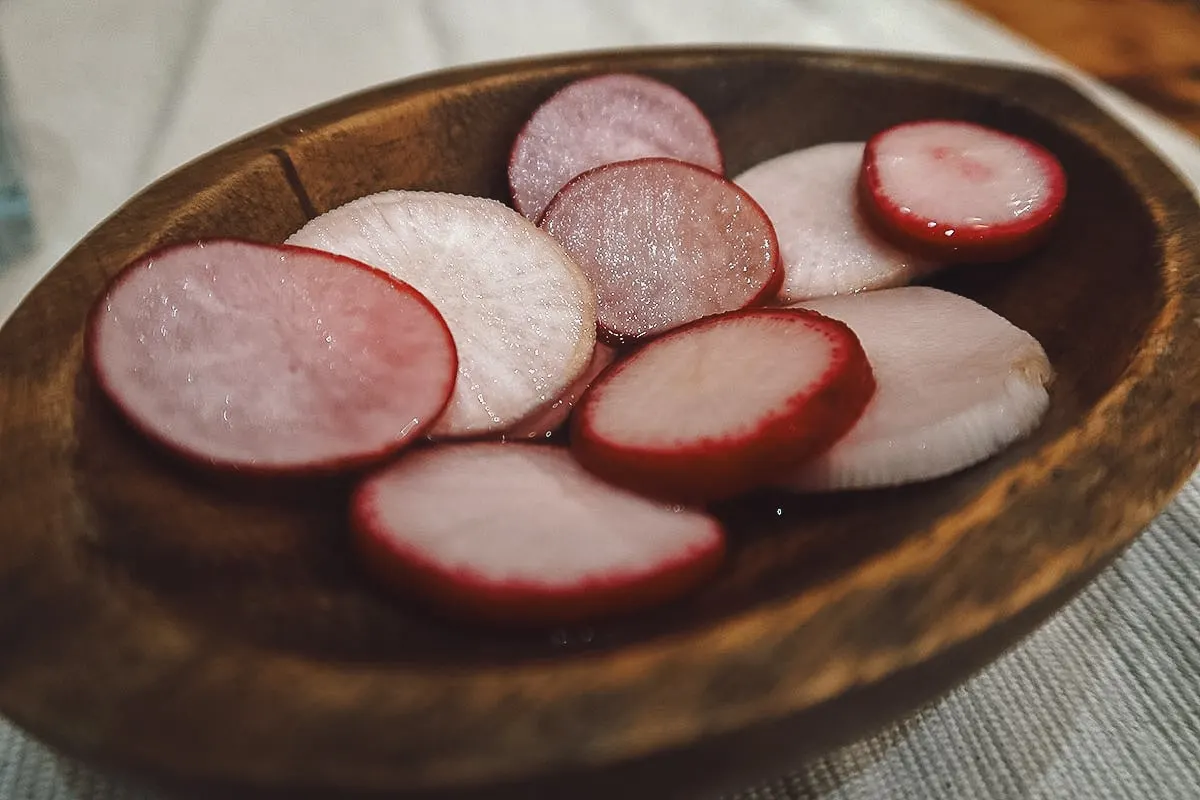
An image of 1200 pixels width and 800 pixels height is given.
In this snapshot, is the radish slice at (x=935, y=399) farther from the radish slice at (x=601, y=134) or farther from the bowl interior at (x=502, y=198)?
the radish slice at (x=601, y=134)

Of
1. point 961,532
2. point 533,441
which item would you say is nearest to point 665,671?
point 961,532

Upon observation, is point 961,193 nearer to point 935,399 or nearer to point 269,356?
point 935,399

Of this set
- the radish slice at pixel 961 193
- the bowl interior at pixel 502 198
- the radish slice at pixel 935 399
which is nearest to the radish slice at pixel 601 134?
the bowl interior at pixel 502 198

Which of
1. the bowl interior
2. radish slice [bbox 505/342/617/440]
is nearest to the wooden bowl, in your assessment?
the bowl interior

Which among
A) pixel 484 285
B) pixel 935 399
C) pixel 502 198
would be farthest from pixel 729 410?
pixel 502 198

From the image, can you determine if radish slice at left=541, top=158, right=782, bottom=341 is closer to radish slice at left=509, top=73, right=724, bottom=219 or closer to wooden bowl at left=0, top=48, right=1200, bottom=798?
Result: radish slice at left=509, top=73, right=724, bottom=219
